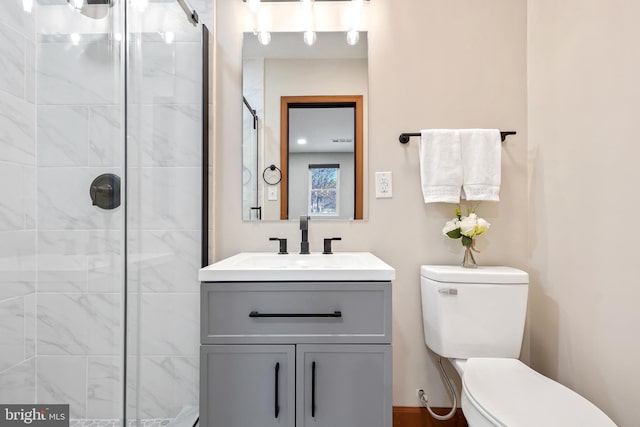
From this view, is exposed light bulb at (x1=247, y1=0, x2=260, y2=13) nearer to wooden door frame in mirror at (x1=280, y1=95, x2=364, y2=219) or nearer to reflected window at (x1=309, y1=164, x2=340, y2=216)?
wooden door frame in mirror at (x1=280, y1=95, x2=364, y2=219)

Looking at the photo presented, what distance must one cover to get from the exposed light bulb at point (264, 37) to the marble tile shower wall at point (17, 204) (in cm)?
91

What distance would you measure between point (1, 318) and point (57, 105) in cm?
60

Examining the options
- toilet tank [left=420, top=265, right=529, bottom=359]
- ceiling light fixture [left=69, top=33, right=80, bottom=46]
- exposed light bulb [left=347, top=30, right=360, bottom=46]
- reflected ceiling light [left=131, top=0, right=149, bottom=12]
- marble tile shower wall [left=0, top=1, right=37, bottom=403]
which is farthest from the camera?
exposed light bulb [left=347, top=30, right=360, bottom=46]

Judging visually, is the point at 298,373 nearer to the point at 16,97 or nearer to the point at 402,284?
the point at 402,284

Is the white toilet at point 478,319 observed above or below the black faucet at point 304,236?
below

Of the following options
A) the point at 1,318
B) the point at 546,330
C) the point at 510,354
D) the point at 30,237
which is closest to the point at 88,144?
the point at 30,237

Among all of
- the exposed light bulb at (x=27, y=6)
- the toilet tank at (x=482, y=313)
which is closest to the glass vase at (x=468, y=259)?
the toilet tank at (x=482, y=313)

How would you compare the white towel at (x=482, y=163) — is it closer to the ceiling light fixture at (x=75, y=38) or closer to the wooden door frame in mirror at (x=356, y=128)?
the wooden door frame in mirror at (x=356, y=128)

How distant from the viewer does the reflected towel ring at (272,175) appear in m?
1.60

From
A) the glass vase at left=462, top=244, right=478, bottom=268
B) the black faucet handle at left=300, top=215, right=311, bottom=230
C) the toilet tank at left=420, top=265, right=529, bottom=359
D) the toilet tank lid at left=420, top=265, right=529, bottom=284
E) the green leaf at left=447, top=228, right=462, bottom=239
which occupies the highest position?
the black faucet handle at left=300, top=215, right=311, bottom=230

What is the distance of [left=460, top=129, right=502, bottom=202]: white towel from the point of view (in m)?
1.50

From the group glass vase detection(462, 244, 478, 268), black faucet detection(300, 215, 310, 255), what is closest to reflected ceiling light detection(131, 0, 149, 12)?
black faucet detection(300, 215, 310, 255)

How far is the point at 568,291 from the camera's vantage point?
1.33 metres

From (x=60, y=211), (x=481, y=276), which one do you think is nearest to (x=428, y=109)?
(x=481, y=276)
